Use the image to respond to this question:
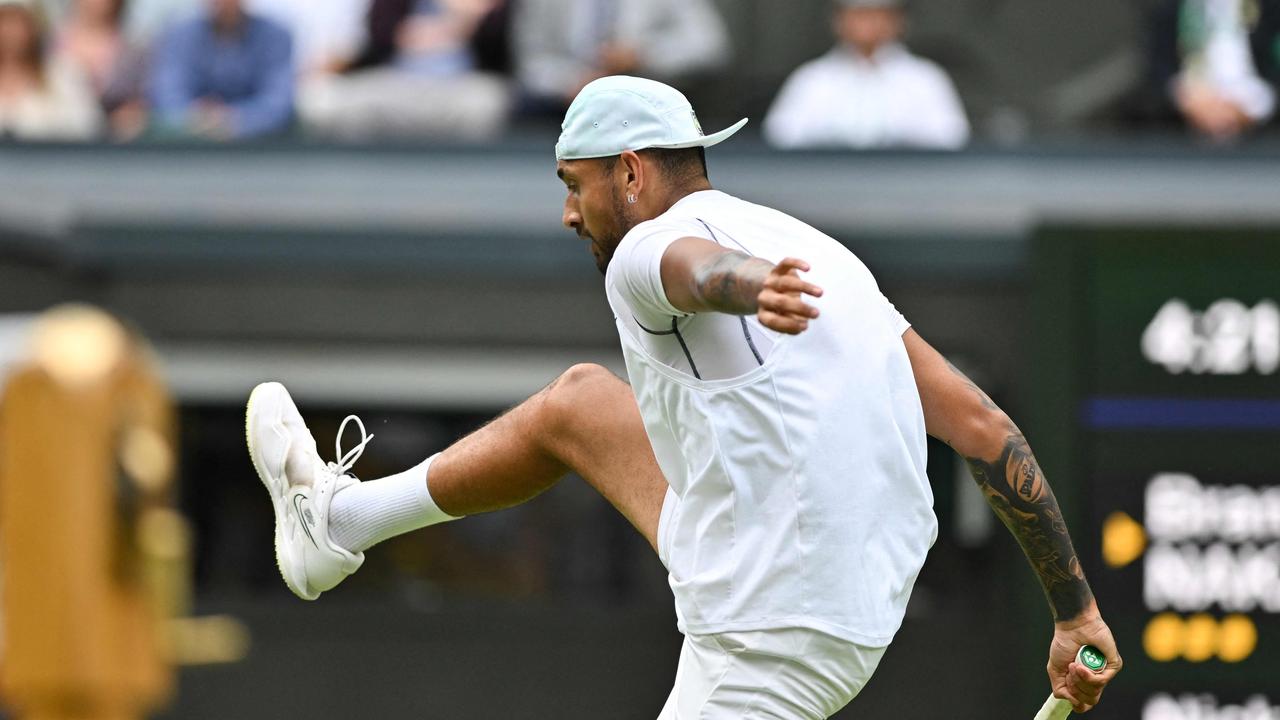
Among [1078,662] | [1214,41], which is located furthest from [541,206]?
[1078,662]

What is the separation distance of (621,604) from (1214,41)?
3.38 metres

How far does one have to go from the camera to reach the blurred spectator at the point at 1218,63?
8844mm

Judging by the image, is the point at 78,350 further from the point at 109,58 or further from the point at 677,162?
the point at 109,58

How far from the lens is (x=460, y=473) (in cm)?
458

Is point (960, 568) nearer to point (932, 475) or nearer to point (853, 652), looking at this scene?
point (932, 475)

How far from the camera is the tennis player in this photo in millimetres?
3705

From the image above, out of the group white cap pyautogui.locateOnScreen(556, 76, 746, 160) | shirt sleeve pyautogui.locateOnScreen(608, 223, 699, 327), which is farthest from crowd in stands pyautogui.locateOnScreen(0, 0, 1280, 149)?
shirt sleeve pyautogui.locateOnScreen(608, 223, 699, 327)

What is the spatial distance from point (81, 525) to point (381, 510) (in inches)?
58.3

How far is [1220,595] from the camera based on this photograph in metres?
7.27

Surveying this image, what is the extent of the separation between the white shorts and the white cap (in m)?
0.89

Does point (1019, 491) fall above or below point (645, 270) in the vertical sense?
below

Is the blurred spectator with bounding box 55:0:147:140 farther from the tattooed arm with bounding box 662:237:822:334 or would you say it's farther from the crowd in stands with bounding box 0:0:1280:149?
the tattooed arm with bounding box 662:237:822:334

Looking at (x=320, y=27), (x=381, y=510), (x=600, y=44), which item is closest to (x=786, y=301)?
(x=381, y=510)

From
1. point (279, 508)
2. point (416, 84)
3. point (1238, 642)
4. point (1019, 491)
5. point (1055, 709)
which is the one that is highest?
point (1019, 491)
